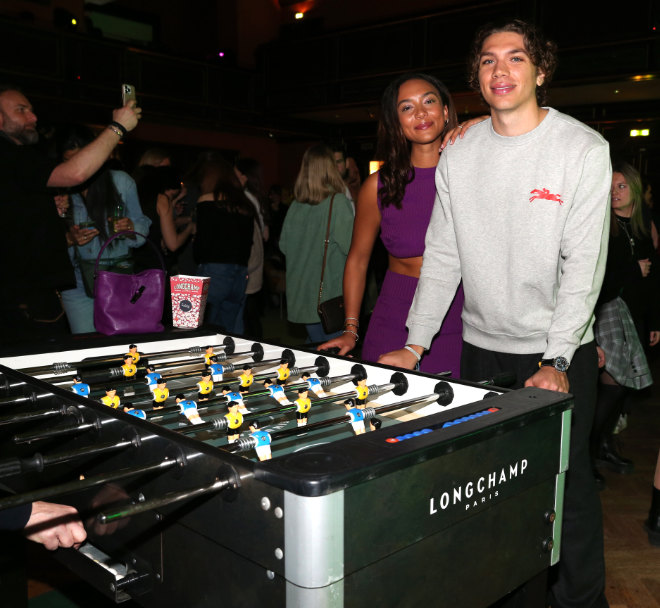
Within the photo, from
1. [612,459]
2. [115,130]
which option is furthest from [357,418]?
[612,459]

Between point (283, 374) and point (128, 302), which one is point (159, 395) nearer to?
point (283, 374)

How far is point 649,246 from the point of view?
397 centimetres

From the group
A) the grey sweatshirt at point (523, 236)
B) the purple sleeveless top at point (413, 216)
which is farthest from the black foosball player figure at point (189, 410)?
the purple sleeveless top at point (413, 216)

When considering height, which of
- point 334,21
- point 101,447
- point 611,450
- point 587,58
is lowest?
point 611,450

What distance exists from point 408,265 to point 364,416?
3.78ft

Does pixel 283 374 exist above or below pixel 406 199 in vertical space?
below

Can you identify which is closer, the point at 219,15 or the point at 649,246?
the point at 649,246

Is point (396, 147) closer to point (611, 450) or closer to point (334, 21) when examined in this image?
point (611, 450)

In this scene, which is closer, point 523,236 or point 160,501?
point 160,501

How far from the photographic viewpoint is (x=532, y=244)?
6.02ft

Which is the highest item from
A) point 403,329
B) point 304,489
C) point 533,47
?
point 533,47

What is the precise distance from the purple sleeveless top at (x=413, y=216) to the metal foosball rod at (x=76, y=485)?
1.52m

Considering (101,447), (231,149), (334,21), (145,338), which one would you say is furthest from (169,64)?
(101,447)

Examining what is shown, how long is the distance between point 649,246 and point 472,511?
3.30 m
